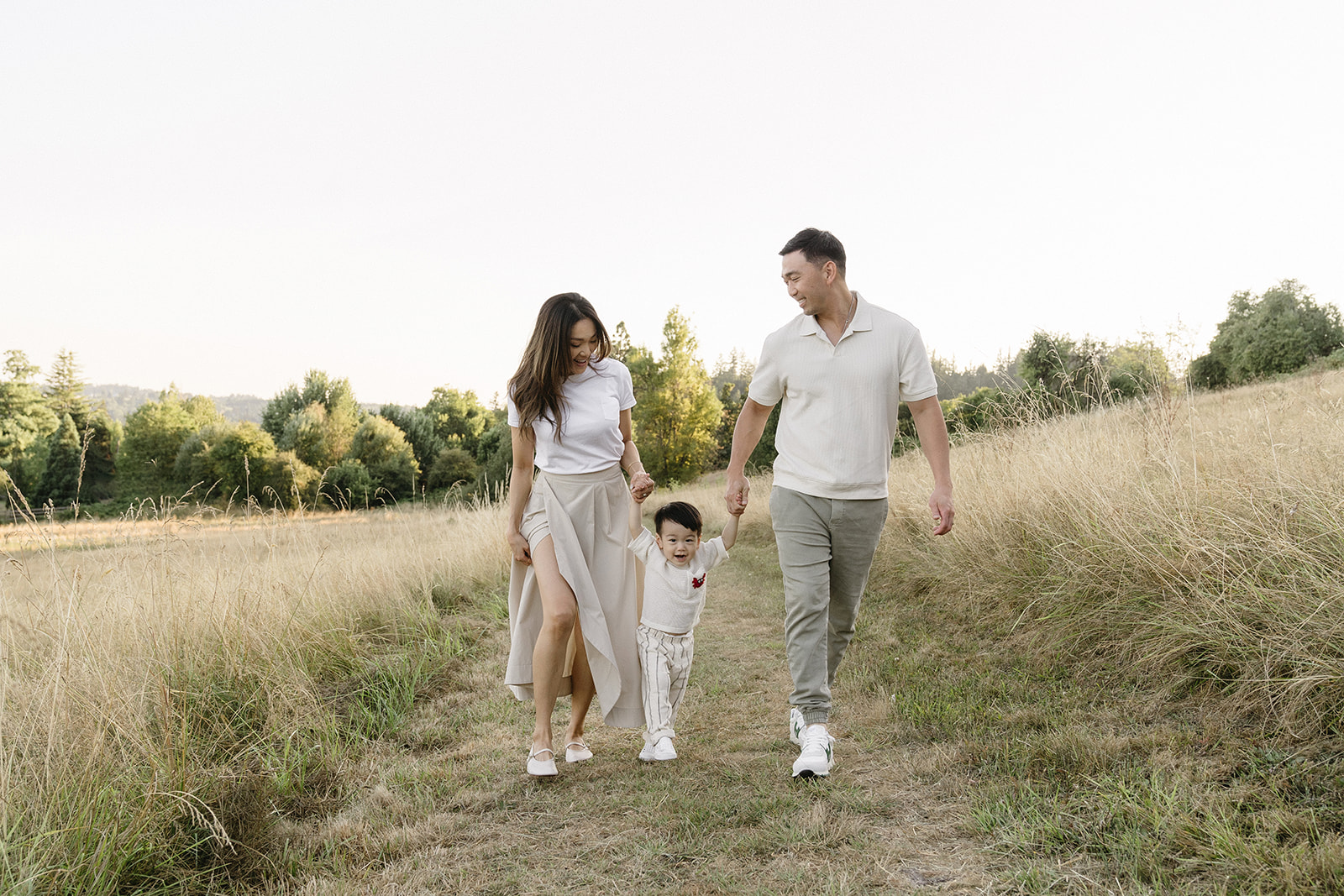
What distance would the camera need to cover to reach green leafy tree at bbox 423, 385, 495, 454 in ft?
211

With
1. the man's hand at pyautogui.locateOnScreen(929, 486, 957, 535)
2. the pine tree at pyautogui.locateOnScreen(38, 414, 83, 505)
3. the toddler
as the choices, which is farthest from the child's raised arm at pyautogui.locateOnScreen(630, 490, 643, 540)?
the pine tree at pyautogui.locateOnScreen(38, 414, 83, 505)

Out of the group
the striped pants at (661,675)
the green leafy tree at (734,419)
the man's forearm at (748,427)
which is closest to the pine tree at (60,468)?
the green leafy tree at (734,419)

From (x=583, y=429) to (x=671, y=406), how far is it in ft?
66.6

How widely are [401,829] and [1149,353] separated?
636 cm

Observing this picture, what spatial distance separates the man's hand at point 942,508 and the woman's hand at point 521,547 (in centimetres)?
190

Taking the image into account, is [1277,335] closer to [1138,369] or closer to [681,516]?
[1138,369]

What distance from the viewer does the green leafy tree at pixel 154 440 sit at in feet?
146

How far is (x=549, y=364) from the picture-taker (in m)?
3.62

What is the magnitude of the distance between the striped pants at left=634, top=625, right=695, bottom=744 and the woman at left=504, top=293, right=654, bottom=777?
81 mm

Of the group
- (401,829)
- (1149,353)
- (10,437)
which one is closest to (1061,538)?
(1149,353)

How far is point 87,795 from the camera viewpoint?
2.55m

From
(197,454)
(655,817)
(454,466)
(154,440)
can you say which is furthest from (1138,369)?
(154,440)

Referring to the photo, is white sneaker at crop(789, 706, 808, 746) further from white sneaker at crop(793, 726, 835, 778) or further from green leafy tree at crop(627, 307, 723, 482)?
green leafy tree at crop(627, 307, 723, 482)

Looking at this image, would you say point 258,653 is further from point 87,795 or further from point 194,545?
point 87,795
